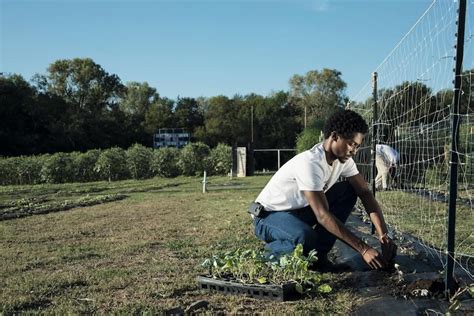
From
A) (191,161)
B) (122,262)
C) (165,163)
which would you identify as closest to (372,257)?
(122,262)

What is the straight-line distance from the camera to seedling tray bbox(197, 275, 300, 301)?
3117 millimetres

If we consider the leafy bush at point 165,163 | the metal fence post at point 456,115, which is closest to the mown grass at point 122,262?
the metal fence post at point 456,115

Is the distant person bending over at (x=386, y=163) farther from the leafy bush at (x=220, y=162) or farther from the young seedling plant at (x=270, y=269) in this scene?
the leafy bush at (x=220, y=162)

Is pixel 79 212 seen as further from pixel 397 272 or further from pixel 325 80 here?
pixel 325 80

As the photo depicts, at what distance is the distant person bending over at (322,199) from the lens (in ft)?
10.9

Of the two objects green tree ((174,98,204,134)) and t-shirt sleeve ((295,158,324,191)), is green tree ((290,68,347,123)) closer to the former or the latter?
green tree ((174,98,204,134))

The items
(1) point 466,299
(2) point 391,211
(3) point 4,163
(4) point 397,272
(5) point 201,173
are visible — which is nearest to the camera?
(1) point 466,299

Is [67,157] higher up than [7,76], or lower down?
lower down

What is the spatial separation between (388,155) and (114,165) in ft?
57.1

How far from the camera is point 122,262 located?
4.58m

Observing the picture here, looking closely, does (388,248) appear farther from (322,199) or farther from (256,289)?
(256,289)

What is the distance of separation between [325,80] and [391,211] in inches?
1841

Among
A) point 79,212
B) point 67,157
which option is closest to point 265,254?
point 79,212

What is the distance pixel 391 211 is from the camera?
727 cm
